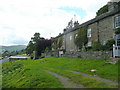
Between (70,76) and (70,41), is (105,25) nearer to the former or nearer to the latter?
(70,76)

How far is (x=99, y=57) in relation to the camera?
22094mm

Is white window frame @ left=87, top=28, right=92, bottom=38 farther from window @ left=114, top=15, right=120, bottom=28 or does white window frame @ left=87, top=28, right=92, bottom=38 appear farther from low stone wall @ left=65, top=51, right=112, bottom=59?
window @ left=114, top=15, right=120, bottom=28

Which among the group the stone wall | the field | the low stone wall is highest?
the stone wall

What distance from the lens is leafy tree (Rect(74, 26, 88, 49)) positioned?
33312 mm

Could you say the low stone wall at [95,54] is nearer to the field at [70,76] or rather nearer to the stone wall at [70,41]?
the field at [70,76]

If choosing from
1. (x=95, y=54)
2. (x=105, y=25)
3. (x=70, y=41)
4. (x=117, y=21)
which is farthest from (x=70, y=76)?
(x=70, y=41)

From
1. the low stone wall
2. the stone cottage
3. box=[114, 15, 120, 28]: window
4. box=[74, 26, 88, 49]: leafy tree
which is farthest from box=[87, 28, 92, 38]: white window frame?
box=[114, 15, 120, 28]: window

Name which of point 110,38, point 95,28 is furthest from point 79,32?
point 110,38

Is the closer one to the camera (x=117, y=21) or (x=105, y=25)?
(x=117, y=21)

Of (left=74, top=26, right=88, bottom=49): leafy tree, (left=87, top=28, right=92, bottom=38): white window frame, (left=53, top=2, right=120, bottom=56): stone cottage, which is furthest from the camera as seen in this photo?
(left=74, top=26, right=88, bottom=49): leafy tree

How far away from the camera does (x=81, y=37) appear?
34594 millimetres


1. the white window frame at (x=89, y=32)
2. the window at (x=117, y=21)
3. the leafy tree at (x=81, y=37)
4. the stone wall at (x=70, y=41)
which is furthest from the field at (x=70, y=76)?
the stone wall at (x=70, y=41)

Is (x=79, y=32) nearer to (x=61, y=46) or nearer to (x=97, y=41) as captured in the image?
(x=97, y=41)

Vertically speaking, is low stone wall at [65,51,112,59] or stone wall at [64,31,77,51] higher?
stone wall at [64,31,77,51]
